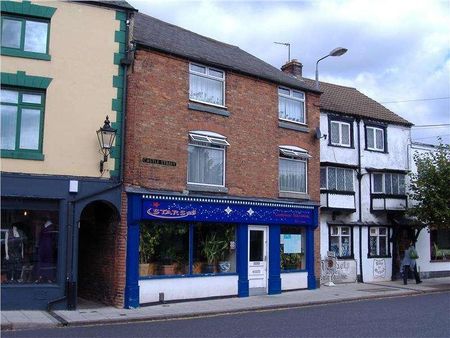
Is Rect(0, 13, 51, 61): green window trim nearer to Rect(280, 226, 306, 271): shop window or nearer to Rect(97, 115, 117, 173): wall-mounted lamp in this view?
Rect(97, 115, 117, 173): wall-mounted lamp

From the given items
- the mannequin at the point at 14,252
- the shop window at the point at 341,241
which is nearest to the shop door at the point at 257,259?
the shop window at the point at 341,241

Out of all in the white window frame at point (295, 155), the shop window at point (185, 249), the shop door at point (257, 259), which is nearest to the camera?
the shop window at point (185, 249)

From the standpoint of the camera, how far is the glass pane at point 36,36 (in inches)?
525

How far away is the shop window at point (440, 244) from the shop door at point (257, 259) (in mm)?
10615

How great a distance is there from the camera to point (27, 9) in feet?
43.4

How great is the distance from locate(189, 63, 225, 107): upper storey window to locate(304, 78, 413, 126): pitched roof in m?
5.78

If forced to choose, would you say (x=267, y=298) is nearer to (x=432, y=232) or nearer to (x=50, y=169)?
(x=50, y=169)

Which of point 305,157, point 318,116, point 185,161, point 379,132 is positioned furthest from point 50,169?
point 379,132

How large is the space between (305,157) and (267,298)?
204 inches

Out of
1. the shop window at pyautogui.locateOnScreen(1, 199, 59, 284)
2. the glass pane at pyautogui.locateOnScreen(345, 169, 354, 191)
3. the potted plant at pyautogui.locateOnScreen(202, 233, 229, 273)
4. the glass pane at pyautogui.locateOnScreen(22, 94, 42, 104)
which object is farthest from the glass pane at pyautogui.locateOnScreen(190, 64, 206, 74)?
the glass pane at pyautogui.locateOnScreen(345, 169, 354, 191)

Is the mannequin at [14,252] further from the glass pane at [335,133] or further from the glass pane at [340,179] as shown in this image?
the glass pane at [335,133]

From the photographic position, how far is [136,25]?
659 inches

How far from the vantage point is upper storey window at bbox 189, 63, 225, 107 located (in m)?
15.9

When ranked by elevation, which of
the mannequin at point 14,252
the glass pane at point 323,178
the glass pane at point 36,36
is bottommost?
the mannequin at point 14,252
